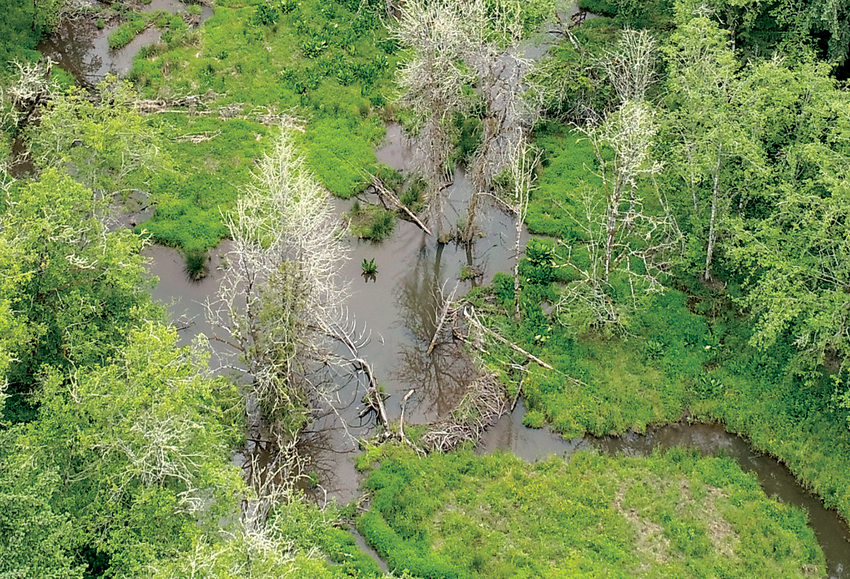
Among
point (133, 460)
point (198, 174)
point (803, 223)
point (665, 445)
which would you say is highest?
point (803, 223)

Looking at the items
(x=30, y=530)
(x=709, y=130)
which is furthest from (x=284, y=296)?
(x=709, y=130)

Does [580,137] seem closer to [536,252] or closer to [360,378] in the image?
[536,252]

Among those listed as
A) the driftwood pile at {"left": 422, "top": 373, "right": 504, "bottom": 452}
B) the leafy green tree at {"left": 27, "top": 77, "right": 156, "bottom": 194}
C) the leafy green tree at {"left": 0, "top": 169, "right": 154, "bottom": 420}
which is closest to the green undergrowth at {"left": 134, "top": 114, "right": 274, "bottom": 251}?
the leafy green tree at {"left": 27, "top": 77, "right": 156, "bottom": 194}

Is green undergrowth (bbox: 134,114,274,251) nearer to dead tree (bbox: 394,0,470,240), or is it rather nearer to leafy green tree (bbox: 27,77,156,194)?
leafy green tree (bbox: 27,77,156,194)

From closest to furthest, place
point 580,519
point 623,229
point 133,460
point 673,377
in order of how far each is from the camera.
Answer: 1. point 133,460
2. point 580,519
3. point 673,377
4. point 623,229

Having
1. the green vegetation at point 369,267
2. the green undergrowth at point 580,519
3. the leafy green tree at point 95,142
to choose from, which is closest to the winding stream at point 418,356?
the green vegetation at point 369,267

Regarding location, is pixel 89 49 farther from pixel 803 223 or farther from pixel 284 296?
pixel 803 223

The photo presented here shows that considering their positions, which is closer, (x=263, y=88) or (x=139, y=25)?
(x=263, y=88)
